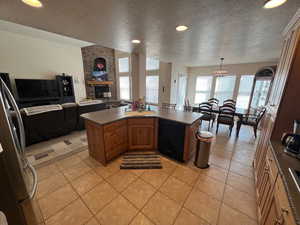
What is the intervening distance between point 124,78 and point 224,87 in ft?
18.5

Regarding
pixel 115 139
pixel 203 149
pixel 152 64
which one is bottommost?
pixel 203 149

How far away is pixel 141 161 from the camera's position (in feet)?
8.02

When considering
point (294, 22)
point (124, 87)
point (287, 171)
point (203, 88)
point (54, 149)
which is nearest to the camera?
point (287, 171)

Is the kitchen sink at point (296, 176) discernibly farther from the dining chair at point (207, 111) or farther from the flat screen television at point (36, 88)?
the flat screen television at point (36, 88)

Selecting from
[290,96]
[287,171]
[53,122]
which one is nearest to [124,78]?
[53,122]

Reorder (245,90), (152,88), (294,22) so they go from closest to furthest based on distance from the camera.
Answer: (294,22)
(245,90)
(152,88)

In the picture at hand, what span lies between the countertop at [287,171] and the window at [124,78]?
7.00 meters

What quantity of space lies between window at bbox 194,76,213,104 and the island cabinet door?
A: 5412 millimetres

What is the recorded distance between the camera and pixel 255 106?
5289 millimetres

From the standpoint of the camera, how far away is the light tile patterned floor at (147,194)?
145 centimetres

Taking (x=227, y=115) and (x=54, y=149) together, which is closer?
(x=54, y=149)

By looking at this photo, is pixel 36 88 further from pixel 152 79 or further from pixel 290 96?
pixel 290 96

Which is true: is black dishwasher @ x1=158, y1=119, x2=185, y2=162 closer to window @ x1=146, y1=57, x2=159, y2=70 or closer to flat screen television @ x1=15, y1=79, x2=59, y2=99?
window @ x1=146, y1=57, x2=159, y2=70

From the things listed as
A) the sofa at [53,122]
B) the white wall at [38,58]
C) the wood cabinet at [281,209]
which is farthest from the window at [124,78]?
the wood cabinet at [281,209]
